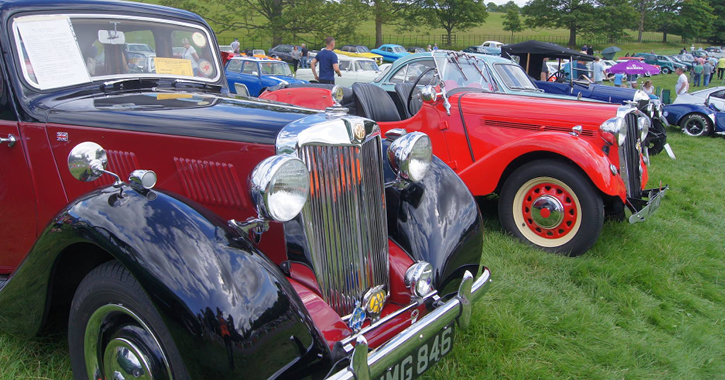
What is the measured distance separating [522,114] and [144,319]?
3958mm

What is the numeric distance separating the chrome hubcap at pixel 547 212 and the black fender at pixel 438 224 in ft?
5.47

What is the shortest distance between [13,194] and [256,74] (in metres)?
11.0

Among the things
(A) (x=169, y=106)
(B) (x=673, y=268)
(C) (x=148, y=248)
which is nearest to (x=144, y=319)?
(C) (x=148, y=248)

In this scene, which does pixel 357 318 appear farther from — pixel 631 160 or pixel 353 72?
pixel 353 72

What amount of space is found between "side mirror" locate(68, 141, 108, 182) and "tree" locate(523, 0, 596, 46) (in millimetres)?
55259

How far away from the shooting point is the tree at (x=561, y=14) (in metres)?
50.1

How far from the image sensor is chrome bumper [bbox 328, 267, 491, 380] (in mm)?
1590

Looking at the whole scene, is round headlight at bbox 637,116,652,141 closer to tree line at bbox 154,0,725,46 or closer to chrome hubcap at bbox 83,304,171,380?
chrome hubcap at bbox 83,304,171,380

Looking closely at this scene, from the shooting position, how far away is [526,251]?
13.1 feet

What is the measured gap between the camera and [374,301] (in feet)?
7.00

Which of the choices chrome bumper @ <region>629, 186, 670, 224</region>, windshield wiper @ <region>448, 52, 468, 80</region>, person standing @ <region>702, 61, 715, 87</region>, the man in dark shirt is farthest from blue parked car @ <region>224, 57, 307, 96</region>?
person standing @ <region>702, 61, 715, 87</region>

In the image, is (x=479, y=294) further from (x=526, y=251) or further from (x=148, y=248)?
(x=526, y=251)

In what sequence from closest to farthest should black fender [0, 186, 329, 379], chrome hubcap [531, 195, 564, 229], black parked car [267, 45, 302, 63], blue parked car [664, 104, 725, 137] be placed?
black fender [0, 186, 329, 379] < chrome hubcap [531, 195, 564, 229] < blue parked car [664, 104, 725, 137] < black parked car [267, 45, 302, 63]

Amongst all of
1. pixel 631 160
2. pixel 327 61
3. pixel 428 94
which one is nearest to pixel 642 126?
pixel 631 160
